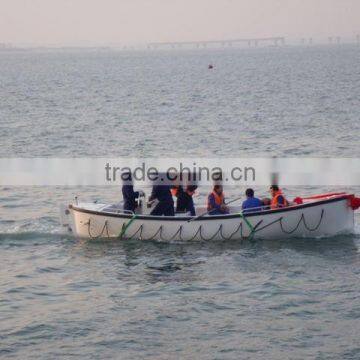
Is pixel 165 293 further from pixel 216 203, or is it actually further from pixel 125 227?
pixel 216 203

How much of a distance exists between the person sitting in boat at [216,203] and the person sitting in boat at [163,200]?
954 mm

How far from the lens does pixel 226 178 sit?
33688 millimetres

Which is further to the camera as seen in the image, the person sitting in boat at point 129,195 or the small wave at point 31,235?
the small wave at point 31,235

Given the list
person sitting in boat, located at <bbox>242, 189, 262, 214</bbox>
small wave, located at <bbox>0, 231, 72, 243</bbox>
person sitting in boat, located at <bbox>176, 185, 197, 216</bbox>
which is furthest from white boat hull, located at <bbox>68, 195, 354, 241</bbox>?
small wave, located at <bbox>0, 231, 72, 243</bbox>

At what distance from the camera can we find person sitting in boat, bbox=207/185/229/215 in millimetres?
22953

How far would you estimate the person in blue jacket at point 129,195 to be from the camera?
22.9 metres

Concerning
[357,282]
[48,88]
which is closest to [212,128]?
[357,282]

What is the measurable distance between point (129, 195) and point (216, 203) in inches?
86.5

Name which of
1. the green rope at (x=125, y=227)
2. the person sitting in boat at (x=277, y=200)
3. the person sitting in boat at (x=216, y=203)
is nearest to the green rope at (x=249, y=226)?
the person sitting in boat at (x=277, y=200)

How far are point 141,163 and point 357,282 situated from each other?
68.0 ft

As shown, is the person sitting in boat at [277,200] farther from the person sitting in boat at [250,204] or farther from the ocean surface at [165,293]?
the ocean surface at [165,293]

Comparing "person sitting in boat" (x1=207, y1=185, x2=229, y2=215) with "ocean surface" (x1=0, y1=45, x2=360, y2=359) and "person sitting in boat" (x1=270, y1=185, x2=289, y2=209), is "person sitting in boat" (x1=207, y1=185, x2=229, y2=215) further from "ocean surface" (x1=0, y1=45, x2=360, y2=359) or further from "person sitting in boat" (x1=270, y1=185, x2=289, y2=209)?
"person sitting in boat" (x1=270, y1=185, x2=289, y2=209)

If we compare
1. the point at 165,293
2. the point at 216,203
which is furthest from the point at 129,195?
the point at 165,293

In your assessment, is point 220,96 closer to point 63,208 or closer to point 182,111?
point 182,111
